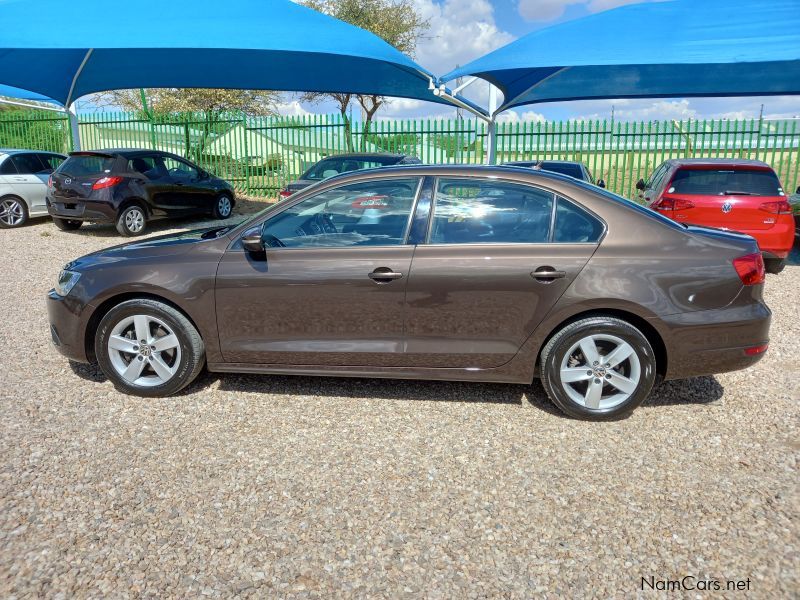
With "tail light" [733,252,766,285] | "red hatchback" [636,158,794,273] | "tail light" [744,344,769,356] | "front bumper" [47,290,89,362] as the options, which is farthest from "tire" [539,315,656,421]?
"red hatchback" [636,158,794,273]

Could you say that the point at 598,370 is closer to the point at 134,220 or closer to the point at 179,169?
the point at 134,220

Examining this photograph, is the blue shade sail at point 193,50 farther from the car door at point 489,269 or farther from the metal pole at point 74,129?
the car door at point 489,269

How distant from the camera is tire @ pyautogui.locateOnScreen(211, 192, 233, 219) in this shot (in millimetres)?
13833

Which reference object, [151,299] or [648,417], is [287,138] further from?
[648,417]

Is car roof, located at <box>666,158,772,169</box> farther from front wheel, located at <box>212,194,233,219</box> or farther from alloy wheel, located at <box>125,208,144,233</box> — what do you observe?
front wheel, located at <box>212,194,233,219</box>

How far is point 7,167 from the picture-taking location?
12281 mm

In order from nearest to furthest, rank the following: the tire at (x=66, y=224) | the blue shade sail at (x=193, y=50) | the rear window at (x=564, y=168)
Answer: the blue shade sail at (x=193, y=50) < the rear window at (x=564, y=168) < the tire at (x=66, y=224)

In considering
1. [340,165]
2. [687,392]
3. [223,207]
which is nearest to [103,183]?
[223,207]

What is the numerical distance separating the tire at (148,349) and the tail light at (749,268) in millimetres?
3390

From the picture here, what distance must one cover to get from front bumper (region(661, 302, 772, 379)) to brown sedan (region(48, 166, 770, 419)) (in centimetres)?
1

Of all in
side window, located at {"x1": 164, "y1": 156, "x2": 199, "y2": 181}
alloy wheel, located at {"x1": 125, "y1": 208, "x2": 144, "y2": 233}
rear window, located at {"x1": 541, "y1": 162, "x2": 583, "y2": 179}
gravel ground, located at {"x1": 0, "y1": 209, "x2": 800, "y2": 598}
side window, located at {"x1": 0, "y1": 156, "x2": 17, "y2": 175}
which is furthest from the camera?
side window, located at {"x1": 164, "y1": 156, "x2": 199, "y2": 181}

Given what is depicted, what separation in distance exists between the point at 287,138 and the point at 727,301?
15897 mm

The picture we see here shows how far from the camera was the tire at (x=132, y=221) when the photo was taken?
37.2 feet

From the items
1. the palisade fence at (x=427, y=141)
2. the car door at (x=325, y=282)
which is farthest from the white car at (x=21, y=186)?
the car door at (x=325, y=282)
